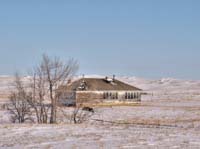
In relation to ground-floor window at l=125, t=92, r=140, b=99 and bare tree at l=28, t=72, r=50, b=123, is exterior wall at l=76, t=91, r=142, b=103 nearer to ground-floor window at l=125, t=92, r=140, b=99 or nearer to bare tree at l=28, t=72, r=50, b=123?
ground-floor window at l=125, t=92, r=140, b=99

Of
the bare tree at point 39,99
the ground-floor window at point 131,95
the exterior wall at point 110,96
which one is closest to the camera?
the bare tree at point 39,99

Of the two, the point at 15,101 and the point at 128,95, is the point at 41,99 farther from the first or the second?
the point at 128,95

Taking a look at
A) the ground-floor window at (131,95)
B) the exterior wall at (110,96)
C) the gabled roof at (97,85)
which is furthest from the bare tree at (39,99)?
the ground-floor window at (131,95)

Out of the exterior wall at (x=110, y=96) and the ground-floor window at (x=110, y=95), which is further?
the ground-floor window at (x=110, y=95)

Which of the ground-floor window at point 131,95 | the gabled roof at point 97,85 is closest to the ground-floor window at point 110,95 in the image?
the gabled roof at point 97,85

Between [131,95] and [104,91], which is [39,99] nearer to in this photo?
[104,91]

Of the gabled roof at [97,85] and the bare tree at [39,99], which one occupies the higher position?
the gabled roof at [97,85]

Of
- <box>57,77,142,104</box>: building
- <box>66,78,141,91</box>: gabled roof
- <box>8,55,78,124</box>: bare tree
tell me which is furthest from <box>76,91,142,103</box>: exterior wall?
<box>8,55,78,124</box>: bare tree

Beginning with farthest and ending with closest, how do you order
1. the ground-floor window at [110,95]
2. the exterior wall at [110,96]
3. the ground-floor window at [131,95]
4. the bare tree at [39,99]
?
the ground-floor window at [131,95], the ground-floor window at [110,95], the exterior wall at [110,96], the bare tree at [39,99]

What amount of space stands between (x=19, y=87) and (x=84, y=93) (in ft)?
112

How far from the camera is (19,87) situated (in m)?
43.3

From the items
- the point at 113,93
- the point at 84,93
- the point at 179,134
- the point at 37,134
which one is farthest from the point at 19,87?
the point at 113,93

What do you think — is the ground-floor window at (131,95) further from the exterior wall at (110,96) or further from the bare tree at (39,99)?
the bare tree at (39,99)

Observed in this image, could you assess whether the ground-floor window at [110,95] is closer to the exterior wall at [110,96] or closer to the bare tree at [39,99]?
the exterior wall at [110,96]
